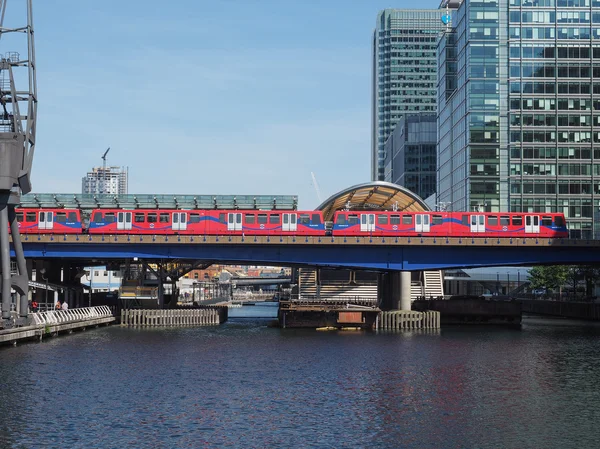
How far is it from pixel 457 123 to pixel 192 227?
9995 cm

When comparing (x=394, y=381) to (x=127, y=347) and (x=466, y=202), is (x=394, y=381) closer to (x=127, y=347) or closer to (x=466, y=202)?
(x=127, y=347)

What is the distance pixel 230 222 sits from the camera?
300ft

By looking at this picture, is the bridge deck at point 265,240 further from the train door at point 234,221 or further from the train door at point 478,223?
the train door at point 478,223

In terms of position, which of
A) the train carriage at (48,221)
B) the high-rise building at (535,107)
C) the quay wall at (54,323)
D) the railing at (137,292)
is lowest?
the quay wall at (54,323)

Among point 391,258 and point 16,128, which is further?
point 391,258

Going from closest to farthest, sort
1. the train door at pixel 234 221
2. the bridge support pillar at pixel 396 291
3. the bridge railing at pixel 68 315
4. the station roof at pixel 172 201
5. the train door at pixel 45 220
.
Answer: the bridge railing at pixel 68 315 < the train door at pixel 45 220 < the train door at pixel 234 221 < the bridge support pillar at pixel 396 291 < the station roof at pixel 172 201

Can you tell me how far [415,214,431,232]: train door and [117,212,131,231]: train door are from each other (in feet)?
102

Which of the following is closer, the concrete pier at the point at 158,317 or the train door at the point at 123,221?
the train door at the point at 123,221

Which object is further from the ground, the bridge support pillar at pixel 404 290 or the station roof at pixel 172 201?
the station roof at pixel 172 201

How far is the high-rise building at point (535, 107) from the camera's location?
538ft

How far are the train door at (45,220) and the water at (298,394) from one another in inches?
793

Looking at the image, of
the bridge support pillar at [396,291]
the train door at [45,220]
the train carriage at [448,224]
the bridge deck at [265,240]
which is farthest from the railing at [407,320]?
the train door at [45,220]

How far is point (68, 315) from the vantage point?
85250 millimetres

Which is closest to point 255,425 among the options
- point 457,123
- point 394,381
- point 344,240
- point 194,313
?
point 394,381
